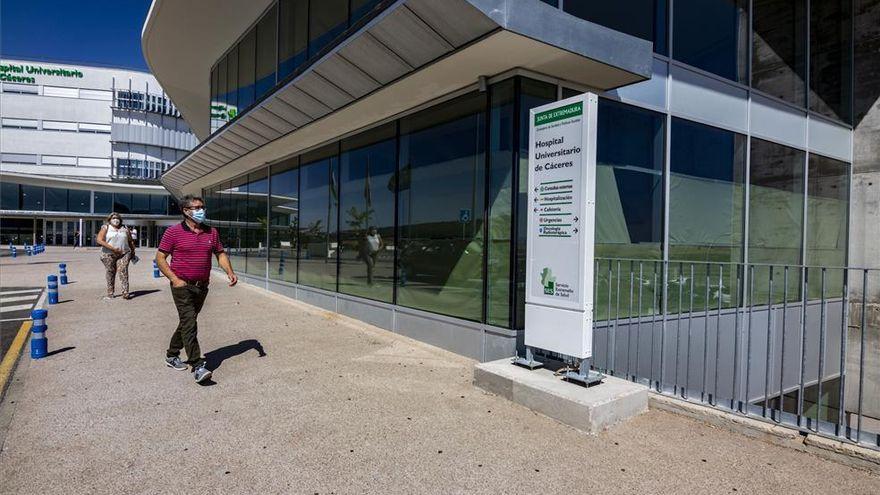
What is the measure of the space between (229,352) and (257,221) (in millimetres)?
9084

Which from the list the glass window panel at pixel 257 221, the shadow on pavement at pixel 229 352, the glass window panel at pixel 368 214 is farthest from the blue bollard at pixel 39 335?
the glass window panel at pixel 257 221

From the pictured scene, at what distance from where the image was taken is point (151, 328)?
8344mm

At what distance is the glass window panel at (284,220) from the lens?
12586 mm

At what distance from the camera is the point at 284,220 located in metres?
13.4

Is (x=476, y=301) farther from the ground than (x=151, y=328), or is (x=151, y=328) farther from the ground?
(x=476, y=301)

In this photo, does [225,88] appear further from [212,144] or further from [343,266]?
[343,266]

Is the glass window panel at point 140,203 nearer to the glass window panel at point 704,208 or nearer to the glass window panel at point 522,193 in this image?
the glass window panel at point 522,193

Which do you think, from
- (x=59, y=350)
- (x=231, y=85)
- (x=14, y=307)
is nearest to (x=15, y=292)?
(x=14, y=307)

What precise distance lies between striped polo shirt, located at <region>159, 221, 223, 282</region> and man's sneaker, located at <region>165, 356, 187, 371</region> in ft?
3.66

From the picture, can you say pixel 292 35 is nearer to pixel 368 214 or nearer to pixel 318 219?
pixel 318 219

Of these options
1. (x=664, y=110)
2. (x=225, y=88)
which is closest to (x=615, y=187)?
(x=664, y=110)

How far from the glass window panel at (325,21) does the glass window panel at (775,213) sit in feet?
26.1

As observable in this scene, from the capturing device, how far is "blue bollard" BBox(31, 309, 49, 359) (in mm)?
6090

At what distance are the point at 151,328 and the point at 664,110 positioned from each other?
913 centimetres
